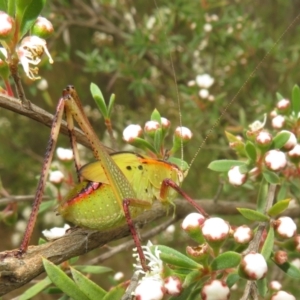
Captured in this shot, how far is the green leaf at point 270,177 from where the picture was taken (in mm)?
1094

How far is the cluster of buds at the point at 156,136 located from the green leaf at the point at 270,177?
0.23m

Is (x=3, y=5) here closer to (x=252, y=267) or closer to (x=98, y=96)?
(x=98, y=96)

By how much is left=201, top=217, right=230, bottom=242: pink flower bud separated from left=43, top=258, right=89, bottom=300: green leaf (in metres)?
0.25

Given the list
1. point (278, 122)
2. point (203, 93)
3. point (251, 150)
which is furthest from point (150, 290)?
point (203, 93)

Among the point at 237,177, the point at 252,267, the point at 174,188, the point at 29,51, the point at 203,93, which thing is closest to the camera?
the point at 252,267

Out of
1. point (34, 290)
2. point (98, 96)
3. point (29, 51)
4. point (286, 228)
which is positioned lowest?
point (34, 290)

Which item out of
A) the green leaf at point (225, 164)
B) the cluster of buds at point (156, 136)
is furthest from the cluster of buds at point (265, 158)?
the cluster of buds at point (156, 136)

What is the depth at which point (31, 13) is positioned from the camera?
865 millimetres

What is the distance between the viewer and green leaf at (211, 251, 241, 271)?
2.64 feet

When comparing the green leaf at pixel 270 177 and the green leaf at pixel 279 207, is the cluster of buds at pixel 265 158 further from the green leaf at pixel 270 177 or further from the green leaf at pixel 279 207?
the green leaf at pixel 279 207

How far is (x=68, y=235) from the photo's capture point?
99 centimetres

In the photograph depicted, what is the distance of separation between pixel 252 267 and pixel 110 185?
1.37 feet

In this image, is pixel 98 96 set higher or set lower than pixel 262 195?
higher

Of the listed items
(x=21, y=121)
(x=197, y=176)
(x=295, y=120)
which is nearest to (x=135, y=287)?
(x=295, y=120)
